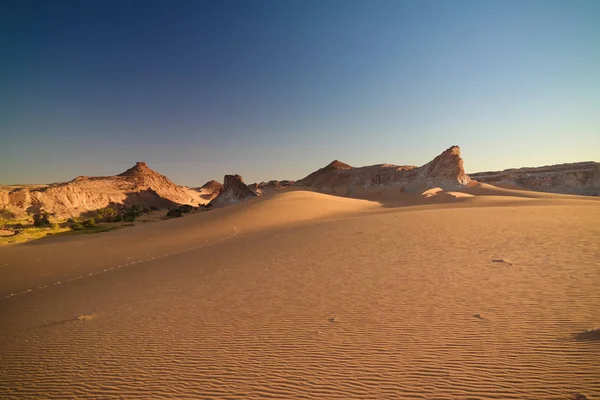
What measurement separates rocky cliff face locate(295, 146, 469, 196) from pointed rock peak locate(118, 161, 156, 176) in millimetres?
38392

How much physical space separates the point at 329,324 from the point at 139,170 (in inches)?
2939

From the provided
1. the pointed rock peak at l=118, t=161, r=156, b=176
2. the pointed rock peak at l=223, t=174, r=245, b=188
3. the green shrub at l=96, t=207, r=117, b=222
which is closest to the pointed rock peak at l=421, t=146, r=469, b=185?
the pointed rock peak at l=223, t=174, r=245, b=188

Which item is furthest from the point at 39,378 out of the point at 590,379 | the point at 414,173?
the point at 414,173

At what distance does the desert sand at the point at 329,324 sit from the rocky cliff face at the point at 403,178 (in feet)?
113

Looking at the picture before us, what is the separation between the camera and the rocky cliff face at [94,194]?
117 ft

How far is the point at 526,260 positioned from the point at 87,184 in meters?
59.8

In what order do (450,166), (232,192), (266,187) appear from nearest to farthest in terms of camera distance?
(450,166) < (232,192) < (266,187)

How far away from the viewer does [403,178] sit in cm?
5206

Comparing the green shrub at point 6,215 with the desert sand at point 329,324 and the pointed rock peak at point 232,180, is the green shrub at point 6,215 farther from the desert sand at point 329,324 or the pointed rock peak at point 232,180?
the pointed rock peak at point 232,180

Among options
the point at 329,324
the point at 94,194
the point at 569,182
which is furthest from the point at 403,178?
the point at 94,194

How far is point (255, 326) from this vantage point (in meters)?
5.57

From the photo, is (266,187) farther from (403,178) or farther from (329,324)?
(329,324)

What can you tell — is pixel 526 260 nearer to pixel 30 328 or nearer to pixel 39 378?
pixel 39 378

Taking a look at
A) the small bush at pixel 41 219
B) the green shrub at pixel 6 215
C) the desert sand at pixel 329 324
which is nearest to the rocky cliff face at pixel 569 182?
the desert sand at pixel 329 324
